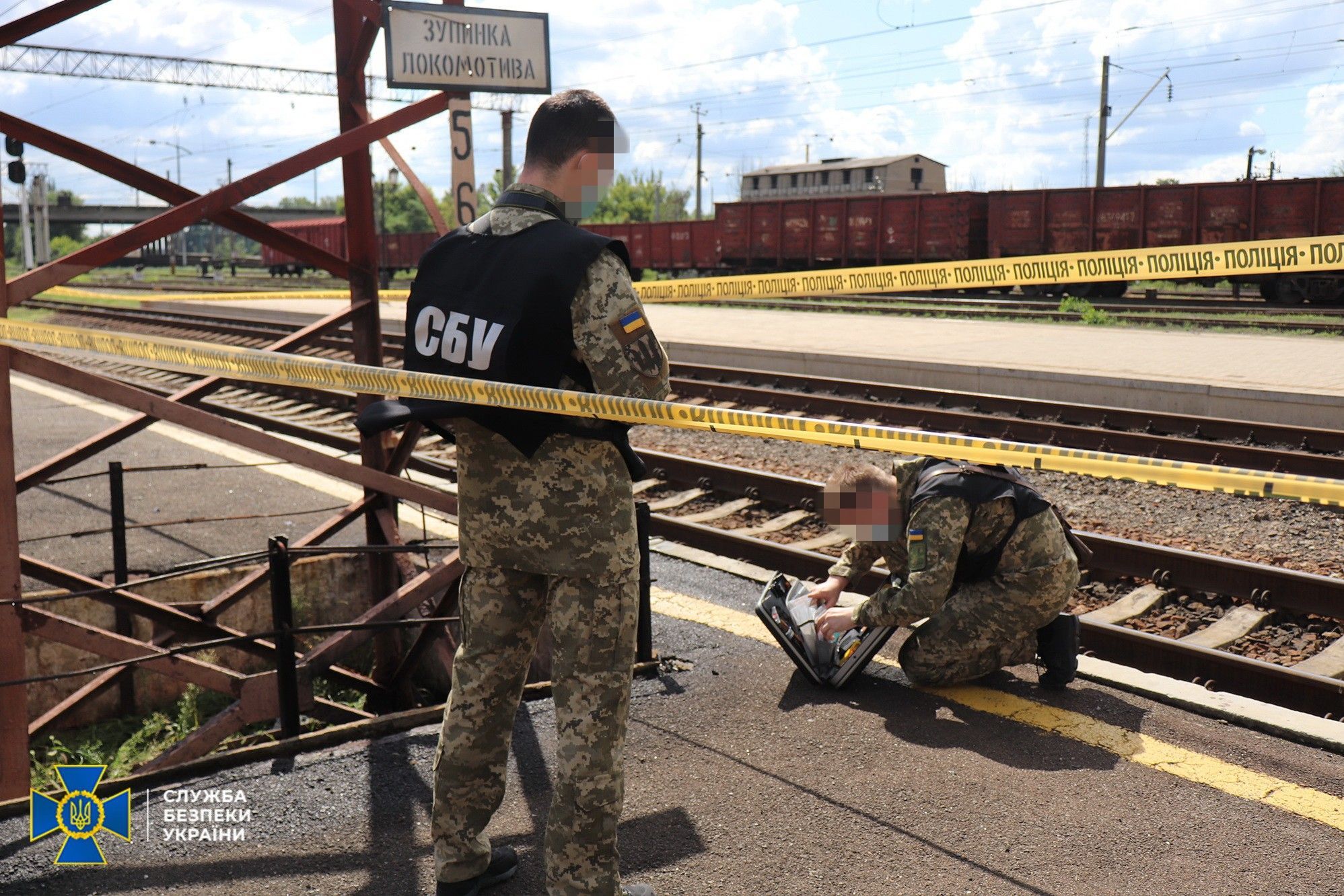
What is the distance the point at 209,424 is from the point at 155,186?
1300mm

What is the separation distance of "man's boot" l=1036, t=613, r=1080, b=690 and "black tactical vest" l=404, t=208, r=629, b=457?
2.26 meters

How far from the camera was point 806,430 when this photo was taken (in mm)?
2633

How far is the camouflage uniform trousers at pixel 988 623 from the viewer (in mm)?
4094

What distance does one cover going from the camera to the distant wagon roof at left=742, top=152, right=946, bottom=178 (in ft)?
171

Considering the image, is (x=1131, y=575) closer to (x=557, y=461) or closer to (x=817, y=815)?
(x=817, y=815)

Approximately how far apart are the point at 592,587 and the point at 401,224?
9552 cm

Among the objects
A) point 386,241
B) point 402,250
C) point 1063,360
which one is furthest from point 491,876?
point 386,241

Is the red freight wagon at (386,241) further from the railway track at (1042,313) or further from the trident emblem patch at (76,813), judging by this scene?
the trident emblem patch at (76,813)

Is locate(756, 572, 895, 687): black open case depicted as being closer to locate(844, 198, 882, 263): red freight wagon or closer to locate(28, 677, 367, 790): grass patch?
locate(28, 677, 367, 790): grass patch

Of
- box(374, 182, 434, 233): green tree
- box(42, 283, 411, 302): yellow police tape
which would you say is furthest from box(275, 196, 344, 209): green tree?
box(42, 283, 411, 302): yellow police tape

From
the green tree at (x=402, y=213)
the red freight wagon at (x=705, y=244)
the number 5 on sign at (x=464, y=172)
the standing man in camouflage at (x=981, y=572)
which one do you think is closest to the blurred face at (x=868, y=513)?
the standing man in camouflage at (x=981, y=572)

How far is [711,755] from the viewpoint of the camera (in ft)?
12.0

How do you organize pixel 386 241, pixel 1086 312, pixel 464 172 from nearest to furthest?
1. pixel 464 172
2. pixel 1086 312
3. pixel 386 241

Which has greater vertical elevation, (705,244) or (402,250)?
(402,250)
